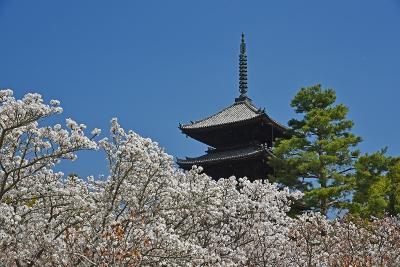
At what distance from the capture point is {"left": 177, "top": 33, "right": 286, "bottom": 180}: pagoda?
29969mm

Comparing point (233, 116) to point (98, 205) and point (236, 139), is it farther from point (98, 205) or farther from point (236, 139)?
point (98, 205)

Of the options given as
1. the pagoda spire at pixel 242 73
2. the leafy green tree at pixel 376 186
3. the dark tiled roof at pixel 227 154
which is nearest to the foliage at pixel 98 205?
the leafy green tree at pixel 376 186

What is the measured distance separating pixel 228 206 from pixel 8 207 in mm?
5214

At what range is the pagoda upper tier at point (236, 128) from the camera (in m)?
30.9

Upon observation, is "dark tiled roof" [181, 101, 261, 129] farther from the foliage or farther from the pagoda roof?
the foliage

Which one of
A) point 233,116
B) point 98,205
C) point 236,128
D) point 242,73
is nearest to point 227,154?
point 236,128

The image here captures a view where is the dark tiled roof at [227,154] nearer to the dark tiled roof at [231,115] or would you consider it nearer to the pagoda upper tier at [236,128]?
the pagoda upper tier at [236,128]

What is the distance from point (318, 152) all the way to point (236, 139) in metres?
5.99

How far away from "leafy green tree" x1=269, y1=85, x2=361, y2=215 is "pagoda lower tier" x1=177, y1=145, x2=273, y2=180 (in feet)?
5.72

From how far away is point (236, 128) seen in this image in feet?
104

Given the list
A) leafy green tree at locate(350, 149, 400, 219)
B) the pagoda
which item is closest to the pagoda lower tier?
the pagoda

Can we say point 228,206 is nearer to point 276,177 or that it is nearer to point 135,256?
point 135,256

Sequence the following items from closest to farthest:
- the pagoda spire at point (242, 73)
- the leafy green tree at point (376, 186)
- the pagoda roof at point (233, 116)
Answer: the leafy green tree at point (376, 186) → the pagoda roof at point (233, 116) → the pagoda spire at point (242, 73)

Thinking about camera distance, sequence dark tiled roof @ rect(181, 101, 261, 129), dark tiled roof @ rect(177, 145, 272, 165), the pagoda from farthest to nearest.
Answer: dark tiled roof @ rect(181, 101, 261, 129), the pagoda, dark tiled roof @ rect(177, 145, 272, 165)
